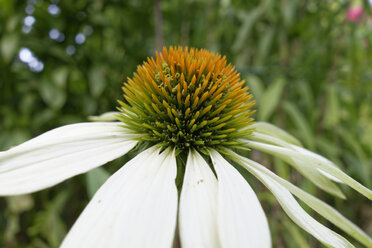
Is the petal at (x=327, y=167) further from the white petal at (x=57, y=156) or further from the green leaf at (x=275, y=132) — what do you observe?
the white petal at (x=57, y=156)

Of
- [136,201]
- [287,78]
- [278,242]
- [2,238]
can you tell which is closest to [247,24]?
[287,78]

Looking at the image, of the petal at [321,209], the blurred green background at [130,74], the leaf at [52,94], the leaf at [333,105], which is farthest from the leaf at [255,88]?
the leaf at [52,94]

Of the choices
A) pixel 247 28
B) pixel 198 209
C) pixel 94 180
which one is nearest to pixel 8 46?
pixel 94 180

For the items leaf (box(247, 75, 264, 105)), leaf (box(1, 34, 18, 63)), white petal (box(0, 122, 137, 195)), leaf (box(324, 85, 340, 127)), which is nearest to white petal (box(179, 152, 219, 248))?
white petal (box(0, 122, 137, 195))

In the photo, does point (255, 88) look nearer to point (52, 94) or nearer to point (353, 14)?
point (353, 14)

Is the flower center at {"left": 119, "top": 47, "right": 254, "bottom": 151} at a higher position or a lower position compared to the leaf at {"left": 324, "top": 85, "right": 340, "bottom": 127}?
higher

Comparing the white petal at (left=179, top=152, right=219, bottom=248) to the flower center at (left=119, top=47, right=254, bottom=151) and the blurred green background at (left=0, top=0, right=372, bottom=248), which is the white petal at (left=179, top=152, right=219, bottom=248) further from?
the blurred green background at (left=0, top=0, right=372, bottom=248)
